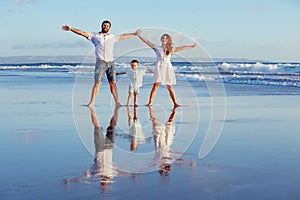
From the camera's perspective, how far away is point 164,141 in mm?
7000

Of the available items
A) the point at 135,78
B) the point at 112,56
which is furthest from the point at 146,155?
the point at 135,78

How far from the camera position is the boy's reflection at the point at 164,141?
5414mm

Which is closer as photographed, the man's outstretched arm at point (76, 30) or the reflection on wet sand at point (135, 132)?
the reflection on wet sand at point (135, 132)

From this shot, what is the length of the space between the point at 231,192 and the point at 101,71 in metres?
7.60

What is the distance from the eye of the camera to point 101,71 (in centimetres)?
1156

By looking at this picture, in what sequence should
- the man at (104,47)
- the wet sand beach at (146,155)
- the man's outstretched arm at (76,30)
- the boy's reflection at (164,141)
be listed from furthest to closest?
1. the man at (104,47)
2. the man's outstretched arm at (76,30)
3. the boy's reflection at (164,141)
4. the wet sand beach at (146,155)

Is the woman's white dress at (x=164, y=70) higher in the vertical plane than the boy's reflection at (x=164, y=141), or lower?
higher

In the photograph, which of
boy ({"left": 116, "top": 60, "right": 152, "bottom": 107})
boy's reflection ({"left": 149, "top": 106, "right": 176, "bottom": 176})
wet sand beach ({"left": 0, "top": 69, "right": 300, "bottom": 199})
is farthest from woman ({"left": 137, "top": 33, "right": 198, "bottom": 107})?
boy's reflection ({"left": 149, "top": 106, "right": 176, "bottom": 176})

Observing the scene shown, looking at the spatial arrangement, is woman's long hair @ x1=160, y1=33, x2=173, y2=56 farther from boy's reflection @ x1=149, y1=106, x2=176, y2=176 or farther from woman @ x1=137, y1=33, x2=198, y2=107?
boy's reflection @ x1=149, y1=106, x2=176, y2=176

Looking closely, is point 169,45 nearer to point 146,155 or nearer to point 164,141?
point 164,141

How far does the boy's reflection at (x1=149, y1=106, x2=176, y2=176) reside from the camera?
5.41 metres

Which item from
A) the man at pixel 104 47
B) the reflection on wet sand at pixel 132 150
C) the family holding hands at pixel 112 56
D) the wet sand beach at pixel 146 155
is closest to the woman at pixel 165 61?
the family holding hands at pixel 112 56

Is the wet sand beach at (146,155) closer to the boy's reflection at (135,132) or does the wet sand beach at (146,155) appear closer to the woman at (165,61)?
the boy's reflection at (135,132)

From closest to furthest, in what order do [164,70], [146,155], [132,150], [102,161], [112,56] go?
[102,161]
[146,155]
[132,150]
[112,56]
[164,70]
